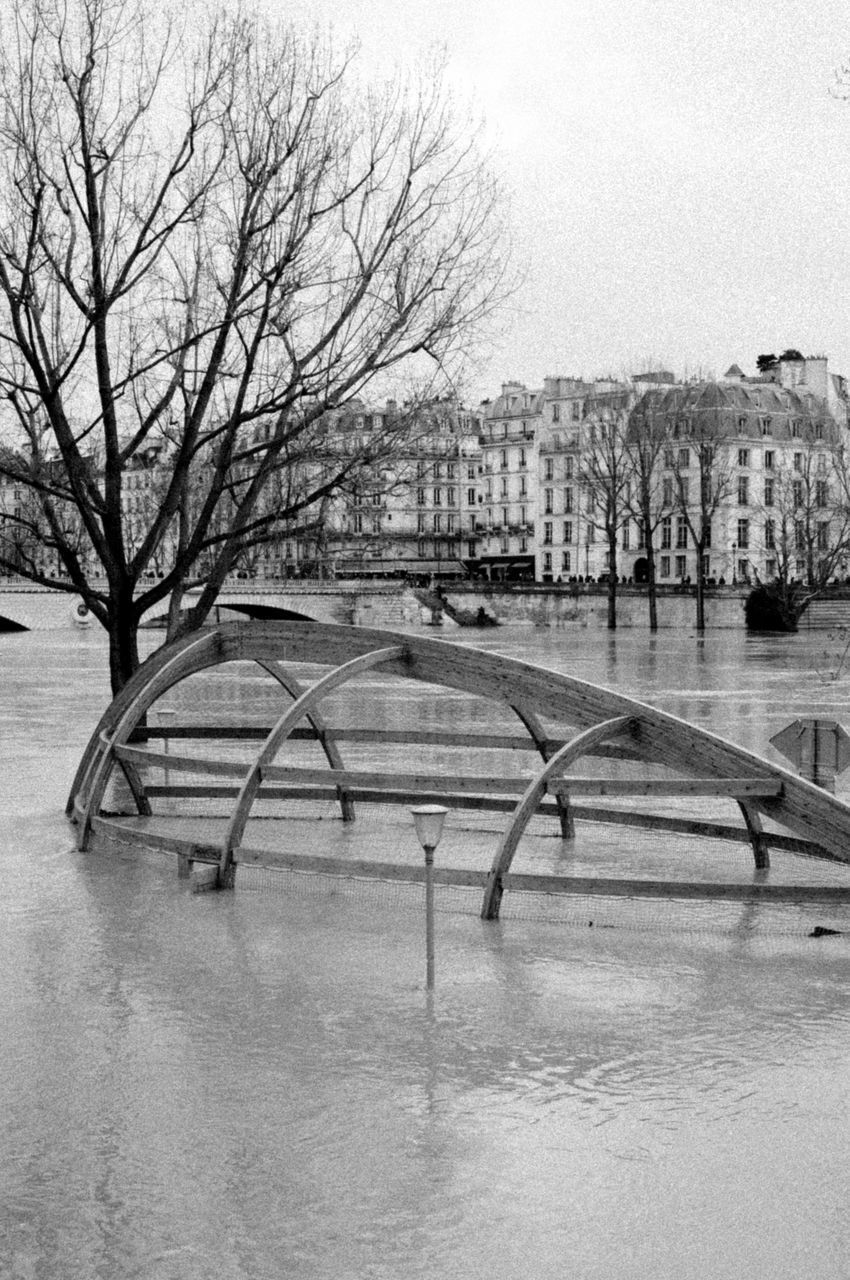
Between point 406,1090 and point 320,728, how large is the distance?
10037mm

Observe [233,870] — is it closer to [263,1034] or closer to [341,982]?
[341,982]

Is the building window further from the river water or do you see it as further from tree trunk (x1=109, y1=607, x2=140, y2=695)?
the river water

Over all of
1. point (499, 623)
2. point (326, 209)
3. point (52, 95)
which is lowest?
point (499, 623)

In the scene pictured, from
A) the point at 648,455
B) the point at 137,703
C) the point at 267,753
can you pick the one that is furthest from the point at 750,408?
the point at 267,753

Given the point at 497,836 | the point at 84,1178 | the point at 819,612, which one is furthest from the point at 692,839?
the point at 819,612

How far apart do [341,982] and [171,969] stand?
1379mm

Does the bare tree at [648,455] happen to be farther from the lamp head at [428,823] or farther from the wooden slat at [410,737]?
the lamp head at [428,823]

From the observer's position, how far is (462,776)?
52.0 feet

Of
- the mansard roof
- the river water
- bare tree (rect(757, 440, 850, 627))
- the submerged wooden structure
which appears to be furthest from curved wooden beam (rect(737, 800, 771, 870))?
the mansard roof

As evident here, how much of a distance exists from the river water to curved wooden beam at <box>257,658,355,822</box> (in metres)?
3.24

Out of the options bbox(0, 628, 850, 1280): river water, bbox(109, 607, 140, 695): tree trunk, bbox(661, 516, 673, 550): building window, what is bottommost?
bbox(0, 628, 850, 1280): river water

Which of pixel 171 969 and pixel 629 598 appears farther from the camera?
pixel 629 598

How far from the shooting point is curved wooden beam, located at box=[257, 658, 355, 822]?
1922cm

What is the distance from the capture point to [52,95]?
935 inches
